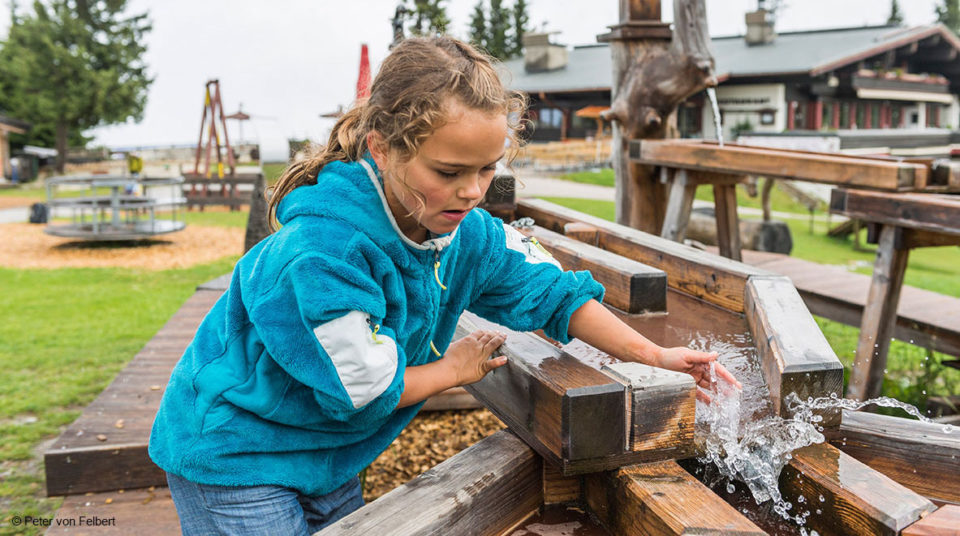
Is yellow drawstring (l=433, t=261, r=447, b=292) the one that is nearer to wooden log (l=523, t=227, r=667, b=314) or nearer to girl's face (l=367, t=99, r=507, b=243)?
girl's face (l=367, t=99, r=507, b=243)

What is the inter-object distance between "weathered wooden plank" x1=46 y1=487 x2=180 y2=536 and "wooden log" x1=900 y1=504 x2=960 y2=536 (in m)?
2.26

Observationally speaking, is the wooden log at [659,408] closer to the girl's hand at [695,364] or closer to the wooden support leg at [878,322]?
the girl's hand at [695,364]

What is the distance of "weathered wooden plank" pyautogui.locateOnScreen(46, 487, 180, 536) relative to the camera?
2.76 metres

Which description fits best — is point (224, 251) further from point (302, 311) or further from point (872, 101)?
point (872, 101)

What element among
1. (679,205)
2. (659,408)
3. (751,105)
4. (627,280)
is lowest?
(659,408)

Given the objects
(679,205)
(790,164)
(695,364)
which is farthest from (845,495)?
(679,205)

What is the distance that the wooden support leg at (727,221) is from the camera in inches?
227

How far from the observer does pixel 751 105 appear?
100 ft

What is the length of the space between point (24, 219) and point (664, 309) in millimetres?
18297

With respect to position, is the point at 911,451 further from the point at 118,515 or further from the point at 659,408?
Result: the point at 118,515

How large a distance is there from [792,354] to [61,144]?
38.1 metres

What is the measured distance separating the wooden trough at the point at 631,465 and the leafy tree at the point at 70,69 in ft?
120

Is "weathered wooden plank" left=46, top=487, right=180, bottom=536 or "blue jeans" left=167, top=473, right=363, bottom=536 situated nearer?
"blue jeans" left=167, top=473, right=363, bottom=536

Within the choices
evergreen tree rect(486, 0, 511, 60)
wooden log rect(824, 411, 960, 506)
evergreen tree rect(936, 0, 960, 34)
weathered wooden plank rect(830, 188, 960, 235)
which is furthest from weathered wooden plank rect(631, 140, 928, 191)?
evergreen tree rect(936, 0, 960, 34)
